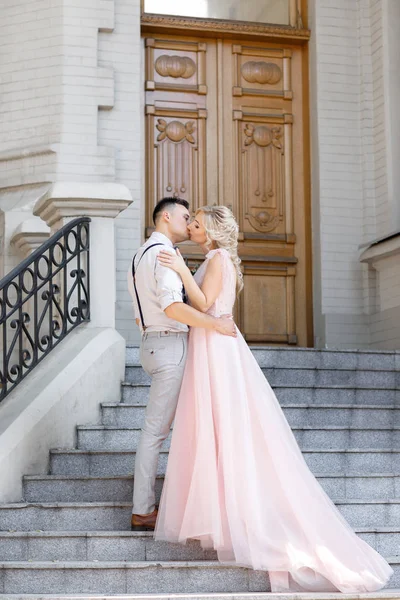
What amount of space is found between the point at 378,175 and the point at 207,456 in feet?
17.9

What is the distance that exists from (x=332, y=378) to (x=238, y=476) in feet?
8.26

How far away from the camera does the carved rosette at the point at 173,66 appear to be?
9867 mm

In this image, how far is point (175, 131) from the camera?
32.3 ft

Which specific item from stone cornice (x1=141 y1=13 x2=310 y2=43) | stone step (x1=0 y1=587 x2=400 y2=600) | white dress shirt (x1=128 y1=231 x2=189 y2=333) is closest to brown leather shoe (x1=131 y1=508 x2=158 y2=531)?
stone step (x1=0 y1=587 x2=400 y2=600)

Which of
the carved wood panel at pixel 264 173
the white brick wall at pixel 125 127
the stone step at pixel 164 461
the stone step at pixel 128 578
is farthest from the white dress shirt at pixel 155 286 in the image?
the carved wood panel at pixel 264 173

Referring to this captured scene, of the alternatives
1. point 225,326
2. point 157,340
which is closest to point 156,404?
point 157,340

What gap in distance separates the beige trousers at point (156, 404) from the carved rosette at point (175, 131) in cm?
488

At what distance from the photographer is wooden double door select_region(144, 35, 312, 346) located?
9805 millimetres

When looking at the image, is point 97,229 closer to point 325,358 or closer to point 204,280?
point 204,280

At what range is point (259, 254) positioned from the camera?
32.3 ft

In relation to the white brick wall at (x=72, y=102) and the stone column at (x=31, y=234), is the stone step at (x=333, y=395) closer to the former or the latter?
the white brick wall at (x=72, y=102)

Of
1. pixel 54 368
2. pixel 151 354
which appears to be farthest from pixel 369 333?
pixel 151 354

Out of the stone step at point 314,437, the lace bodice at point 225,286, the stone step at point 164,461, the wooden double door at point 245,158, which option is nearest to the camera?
the lace bodice at point 225,286

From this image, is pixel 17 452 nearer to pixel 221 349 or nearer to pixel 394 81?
pixel 221 349
